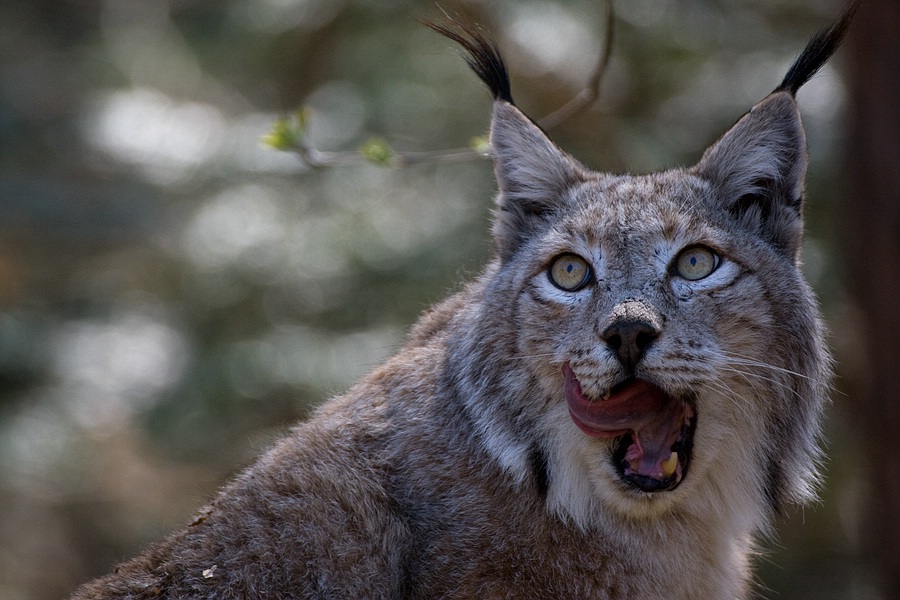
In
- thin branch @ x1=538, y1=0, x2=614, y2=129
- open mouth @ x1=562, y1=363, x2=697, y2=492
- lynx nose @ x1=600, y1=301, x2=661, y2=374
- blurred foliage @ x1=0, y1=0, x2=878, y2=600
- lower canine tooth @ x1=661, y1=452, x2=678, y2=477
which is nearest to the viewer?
lynx nose @ x1=600, y1=301, x2=661, y2=374

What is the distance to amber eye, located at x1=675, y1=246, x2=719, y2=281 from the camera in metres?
4.57

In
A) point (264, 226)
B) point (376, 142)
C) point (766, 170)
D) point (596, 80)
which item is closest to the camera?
point (766, 170)

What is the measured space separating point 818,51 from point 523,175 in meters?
1.39

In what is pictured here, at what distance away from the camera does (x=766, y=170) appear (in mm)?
4934

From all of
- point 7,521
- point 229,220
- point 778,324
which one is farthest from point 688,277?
point 7,521

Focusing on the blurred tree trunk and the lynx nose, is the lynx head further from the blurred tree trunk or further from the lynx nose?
the blurred tree trunk

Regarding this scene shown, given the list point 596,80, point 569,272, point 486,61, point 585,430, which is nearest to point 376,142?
point 486,61

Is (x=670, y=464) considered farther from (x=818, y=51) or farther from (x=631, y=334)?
(x=818, y=51)

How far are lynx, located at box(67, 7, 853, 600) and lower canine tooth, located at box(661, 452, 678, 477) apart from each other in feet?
0.04

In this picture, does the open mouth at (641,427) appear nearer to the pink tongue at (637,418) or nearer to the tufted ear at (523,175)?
the pink tongue at (637,418)

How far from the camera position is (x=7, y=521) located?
13.7 m

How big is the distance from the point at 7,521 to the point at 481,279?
34.2 ft

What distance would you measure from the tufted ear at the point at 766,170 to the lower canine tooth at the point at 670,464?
110 cm

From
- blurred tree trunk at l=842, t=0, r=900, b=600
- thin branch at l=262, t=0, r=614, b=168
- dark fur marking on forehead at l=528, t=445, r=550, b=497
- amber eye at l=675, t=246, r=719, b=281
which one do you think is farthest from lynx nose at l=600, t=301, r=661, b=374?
blurred tree trunk at l=842, t=0, r=900, b=600
